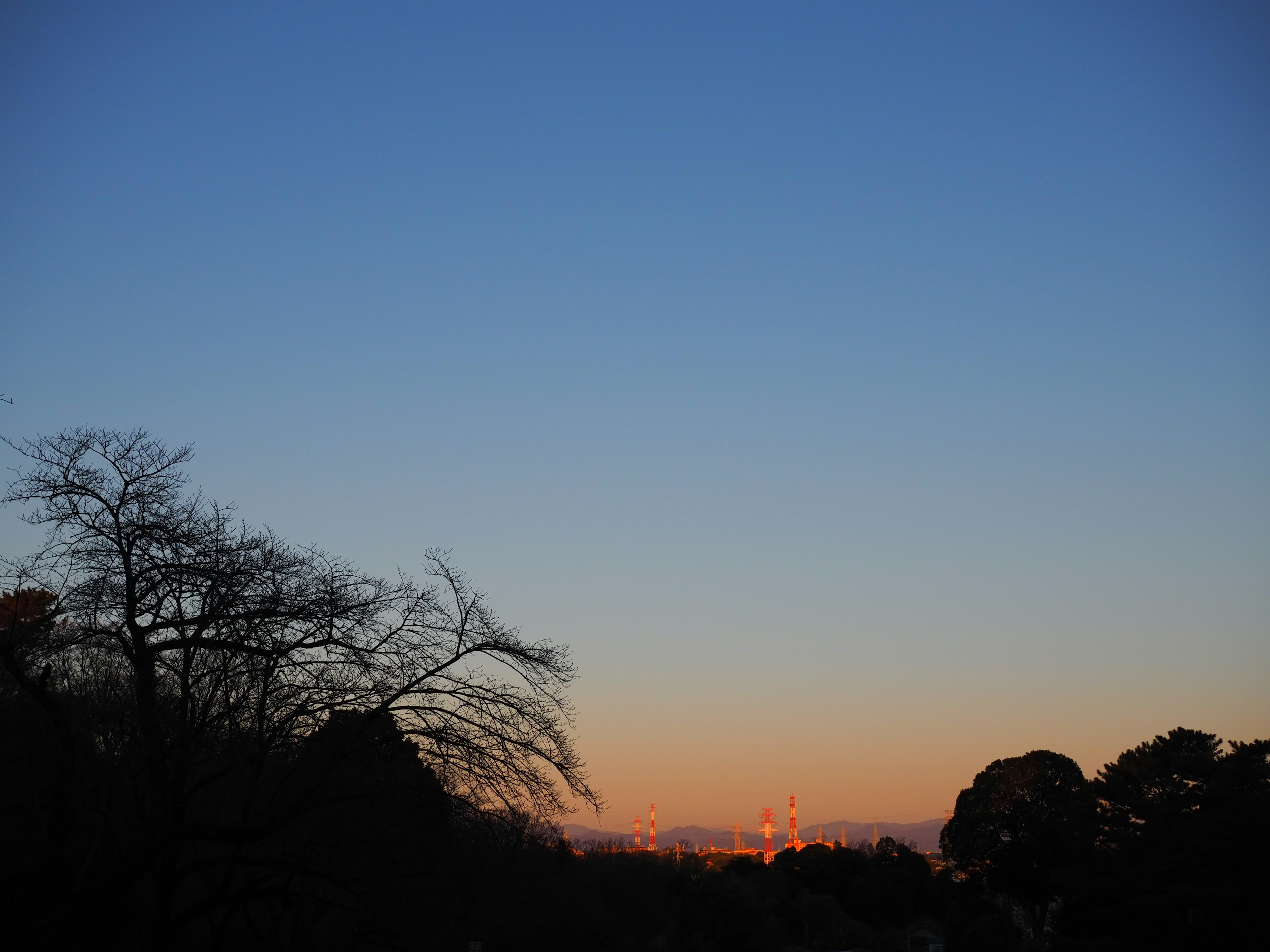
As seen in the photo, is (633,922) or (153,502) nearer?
(153,502)

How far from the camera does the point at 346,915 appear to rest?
19859mm

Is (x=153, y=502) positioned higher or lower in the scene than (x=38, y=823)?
higher

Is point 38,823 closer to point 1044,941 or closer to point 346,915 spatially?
point 346,915

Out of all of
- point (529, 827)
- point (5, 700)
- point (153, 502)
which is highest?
point (153, 502)

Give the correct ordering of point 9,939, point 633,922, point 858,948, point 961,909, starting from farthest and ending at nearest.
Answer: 1. point 858,948
2. point 961,909
3. point 633,922
4. point 9,939

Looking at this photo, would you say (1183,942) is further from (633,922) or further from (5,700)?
(5,700)

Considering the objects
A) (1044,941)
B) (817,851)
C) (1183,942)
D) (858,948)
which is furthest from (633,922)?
(817,851)

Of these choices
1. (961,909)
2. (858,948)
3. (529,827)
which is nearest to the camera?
(529,827)

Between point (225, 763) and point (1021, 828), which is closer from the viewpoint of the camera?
point (225, 763)

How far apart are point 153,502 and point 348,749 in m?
4.29

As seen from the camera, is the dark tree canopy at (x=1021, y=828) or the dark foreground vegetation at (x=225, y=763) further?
the dark tree canopy at (x=1021, y=828)

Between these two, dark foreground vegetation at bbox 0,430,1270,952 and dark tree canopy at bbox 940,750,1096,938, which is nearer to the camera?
dark foreground vegetation at bbox 0,430,1270,952

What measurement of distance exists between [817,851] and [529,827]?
284ft

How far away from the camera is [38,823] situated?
1409cm
